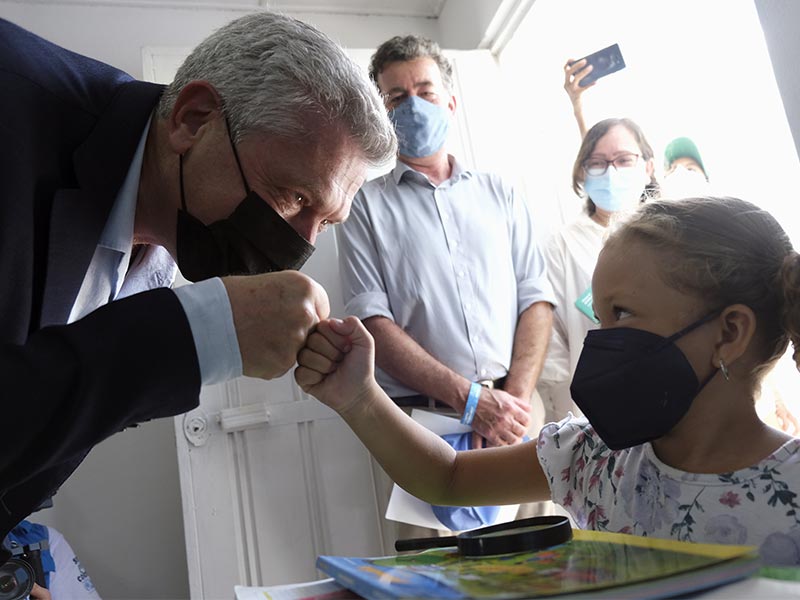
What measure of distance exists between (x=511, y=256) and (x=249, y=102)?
4.80 feet

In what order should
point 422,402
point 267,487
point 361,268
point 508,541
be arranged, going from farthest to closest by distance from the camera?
point 267,487 → point 361,268 → point 422,402 → point 508,541

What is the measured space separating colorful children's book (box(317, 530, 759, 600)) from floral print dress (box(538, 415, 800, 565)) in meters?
0.30

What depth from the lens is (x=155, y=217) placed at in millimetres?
1283

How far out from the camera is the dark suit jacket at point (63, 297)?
72 cm

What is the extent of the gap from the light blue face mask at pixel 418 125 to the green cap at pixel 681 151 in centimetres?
80

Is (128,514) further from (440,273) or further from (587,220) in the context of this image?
(587,220)

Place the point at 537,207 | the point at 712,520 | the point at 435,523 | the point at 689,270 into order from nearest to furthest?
the point at 712,520 < the point at 689,270 < the point at 435,523 < the point at 537,207

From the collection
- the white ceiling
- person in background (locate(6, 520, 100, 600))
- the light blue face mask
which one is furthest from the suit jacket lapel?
the white ceiling

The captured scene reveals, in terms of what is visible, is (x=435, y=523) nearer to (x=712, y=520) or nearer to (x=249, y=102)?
(x=712, y=520)

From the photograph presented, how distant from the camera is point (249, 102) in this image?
4.02ft

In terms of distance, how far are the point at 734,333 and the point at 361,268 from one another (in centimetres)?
144

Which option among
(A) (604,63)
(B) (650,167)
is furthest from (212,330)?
(A) (604,63)

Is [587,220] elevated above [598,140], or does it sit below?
below

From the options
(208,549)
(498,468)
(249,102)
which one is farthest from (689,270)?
(208,549)
